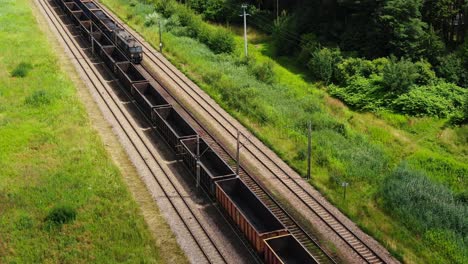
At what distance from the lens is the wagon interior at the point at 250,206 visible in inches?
1169

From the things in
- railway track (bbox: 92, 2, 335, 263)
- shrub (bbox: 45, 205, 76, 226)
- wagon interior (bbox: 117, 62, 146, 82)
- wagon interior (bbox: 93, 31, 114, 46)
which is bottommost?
railway track (bbox: 92, 2, 335, 263)

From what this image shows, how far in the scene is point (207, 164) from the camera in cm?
3700

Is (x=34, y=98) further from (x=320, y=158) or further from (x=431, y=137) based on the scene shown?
(x=431, y=137)

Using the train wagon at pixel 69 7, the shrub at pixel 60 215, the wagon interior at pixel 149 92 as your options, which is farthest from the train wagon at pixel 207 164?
the train wagon at pixel 69 7

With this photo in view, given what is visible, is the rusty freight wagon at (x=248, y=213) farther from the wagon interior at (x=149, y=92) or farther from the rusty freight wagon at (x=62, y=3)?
the rusty freight wagon at (x=62, y=3)

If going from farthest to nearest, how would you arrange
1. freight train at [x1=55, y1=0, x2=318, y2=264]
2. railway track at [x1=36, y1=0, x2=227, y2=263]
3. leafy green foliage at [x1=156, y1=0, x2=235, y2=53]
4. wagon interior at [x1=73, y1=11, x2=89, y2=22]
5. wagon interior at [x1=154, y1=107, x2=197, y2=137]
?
wagon interior at [x1=73, y1=11, x2=89, y2=22]
leafy green foliage at [x1=156, y1=0, x2=235, y2=53]
wagon interior at [x1=154, y1=107, x2=197, y2=137]
railway track at [x1=36, y1=0, x2=227, y2=263]
freight train at [x1=55, y1=0, x2=318, y2=264]

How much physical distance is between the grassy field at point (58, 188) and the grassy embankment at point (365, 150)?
12.7 metres

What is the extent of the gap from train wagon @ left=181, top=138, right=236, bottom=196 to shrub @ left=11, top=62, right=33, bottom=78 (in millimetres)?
24398

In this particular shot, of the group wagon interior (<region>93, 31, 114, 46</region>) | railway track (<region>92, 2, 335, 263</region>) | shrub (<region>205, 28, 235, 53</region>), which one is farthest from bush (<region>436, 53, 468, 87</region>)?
wagon interior (<region>93, 31, 114, 46</region>)

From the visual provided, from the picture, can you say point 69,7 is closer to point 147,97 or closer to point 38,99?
point 38,99

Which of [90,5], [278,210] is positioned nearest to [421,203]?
[278,210]

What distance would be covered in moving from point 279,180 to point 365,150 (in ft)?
26.7

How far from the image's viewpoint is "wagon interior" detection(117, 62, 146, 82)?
2057 inches

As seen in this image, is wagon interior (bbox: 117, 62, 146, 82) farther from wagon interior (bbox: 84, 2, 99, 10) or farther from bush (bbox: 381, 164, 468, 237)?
bush (bbox: 381, 164, 468, 237)
